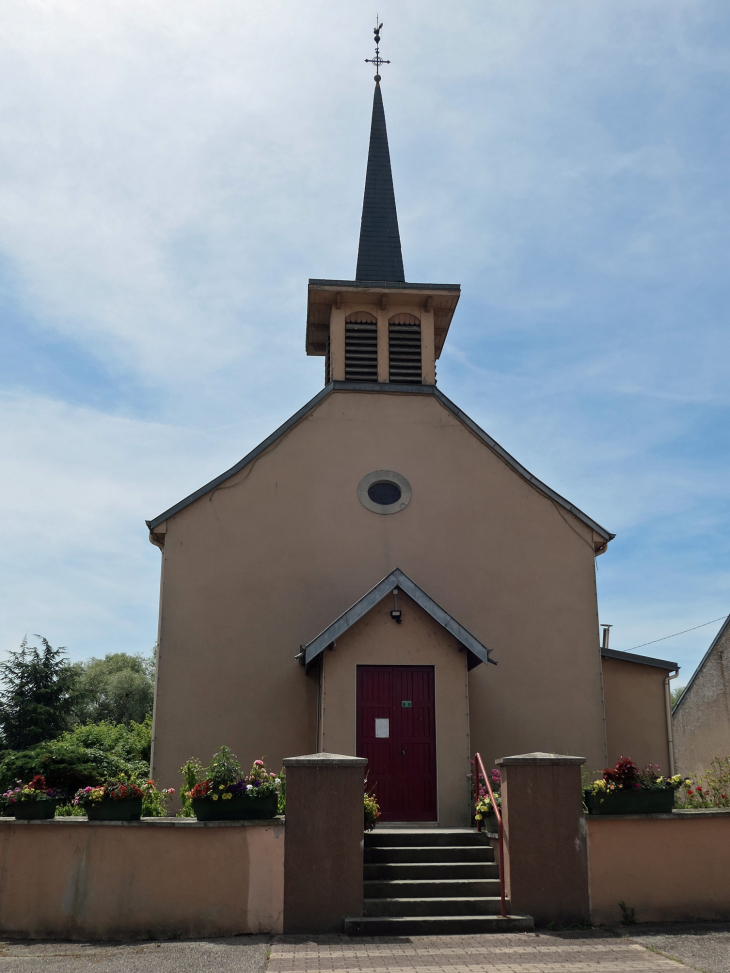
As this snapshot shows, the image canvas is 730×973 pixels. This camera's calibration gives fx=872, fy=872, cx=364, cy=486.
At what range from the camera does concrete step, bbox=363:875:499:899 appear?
9867mm

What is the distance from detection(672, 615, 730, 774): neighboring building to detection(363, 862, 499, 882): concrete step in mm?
14960

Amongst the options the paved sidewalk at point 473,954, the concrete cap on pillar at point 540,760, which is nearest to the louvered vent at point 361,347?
the concrete cap on pillar at point 540,760

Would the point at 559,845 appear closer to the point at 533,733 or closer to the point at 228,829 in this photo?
the point at 228,829

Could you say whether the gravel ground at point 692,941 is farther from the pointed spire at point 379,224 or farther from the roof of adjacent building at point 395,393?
the pointed spire at point 379,224

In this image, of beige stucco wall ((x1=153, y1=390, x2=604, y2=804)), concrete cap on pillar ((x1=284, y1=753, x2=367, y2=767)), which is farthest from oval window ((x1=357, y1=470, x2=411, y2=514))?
concrete cap on pillar ((x1=284, y1=753, x2=367, y2=767))

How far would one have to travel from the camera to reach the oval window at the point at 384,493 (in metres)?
16.6

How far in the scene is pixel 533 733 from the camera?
1527 cm

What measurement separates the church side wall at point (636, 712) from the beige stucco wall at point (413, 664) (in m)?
3.86

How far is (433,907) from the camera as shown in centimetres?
966

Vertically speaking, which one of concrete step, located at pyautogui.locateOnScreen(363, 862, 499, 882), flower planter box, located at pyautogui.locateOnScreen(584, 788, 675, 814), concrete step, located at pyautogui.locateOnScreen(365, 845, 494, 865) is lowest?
concrete step, located at pyautogui.locateOnScreen(363, 862, 499, 882)

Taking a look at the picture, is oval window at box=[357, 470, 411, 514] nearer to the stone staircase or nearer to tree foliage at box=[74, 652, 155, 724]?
the stone staircase

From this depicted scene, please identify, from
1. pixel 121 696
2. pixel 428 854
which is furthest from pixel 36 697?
pixel 428 854

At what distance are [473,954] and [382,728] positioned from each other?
5268 millimetres

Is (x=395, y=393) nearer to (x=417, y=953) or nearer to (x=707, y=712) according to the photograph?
(x=417, y=953)
